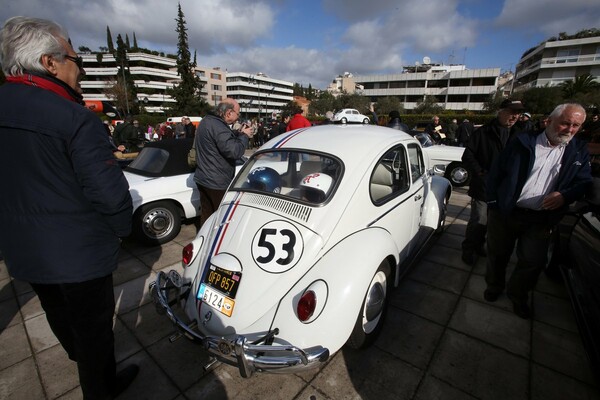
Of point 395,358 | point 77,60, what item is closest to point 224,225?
point 77,60

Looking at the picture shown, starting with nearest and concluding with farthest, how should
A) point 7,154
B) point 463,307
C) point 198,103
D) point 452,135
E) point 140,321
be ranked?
point 7,154, point 140,321, point 463,307, point 452,135, point 198,103

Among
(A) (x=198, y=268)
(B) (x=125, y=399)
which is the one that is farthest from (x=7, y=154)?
(B) (x=125, y=399)

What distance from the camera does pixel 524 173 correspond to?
2.58 metres

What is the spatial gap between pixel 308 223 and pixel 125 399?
1.83m

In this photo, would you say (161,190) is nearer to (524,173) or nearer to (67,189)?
(67,189)

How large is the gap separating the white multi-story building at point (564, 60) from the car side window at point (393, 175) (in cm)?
6107

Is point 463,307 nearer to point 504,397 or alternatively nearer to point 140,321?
point 504,397

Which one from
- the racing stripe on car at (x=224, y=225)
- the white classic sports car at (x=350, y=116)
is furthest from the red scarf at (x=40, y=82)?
the white classic sports car at (x=350, y=116)

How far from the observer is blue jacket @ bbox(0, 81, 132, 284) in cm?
138

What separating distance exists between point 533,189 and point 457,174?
640cm

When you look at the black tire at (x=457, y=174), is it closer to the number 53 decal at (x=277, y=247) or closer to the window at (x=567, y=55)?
the number 53 decal at (x=277, y=247)

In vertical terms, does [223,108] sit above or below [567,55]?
below

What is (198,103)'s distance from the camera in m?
46.2

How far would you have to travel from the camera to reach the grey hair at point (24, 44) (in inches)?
54.9
